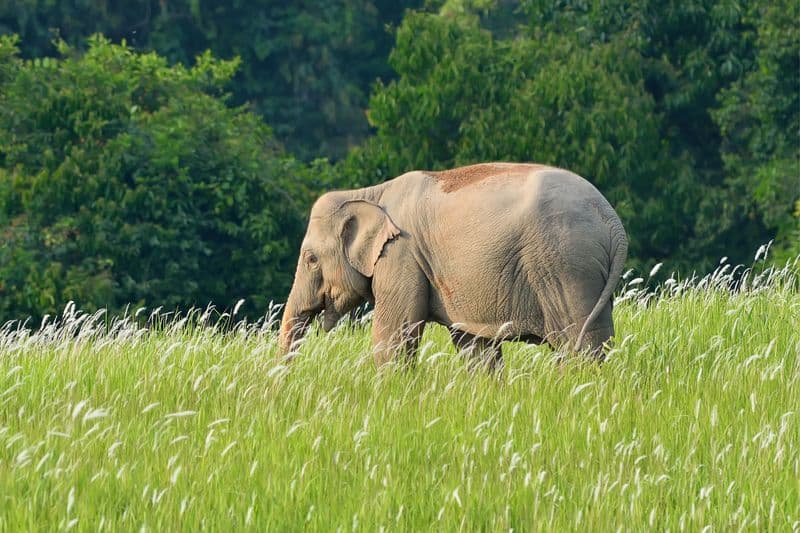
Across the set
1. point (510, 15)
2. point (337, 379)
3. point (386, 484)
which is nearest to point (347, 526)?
point (386, 484)

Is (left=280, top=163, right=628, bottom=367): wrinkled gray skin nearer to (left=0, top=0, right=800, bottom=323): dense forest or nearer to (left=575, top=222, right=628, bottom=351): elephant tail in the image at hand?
(left=575, top=222, right=628, bottom=351): elephant tail

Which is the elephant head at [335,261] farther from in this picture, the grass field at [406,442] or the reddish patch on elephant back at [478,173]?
the grass field at [406,442]

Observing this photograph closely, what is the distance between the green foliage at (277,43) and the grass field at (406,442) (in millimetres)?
25264

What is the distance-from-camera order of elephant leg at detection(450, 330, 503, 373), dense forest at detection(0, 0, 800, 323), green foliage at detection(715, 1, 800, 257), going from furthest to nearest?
1. green foliage at detection(715, 1, 800, 257)
2. dense forest at detection(0, 0, 800, 323)
3. elephant leg at detection(450, 330, 503, 373)

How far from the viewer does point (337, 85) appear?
3572 centimetres

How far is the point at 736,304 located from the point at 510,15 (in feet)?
86.2

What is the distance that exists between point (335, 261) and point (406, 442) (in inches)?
140

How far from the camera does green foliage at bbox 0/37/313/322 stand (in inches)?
898

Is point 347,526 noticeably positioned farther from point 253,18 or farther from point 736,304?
point 253,18

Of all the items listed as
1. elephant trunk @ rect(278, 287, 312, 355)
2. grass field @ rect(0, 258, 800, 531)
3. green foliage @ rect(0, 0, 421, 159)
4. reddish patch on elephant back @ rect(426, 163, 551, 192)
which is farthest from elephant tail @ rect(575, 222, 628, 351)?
green foliage @ rect(0, 0, 421, 159)

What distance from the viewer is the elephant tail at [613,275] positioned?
9.16 meters

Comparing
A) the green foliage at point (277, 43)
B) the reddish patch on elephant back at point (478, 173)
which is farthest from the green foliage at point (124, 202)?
the reddish patch on elephant back at point (478, 173)

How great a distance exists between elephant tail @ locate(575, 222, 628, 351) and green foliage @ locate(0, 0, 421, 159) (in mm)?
25509

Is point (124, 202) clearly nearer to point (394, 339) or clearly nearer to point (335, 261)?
point (335, 261)
